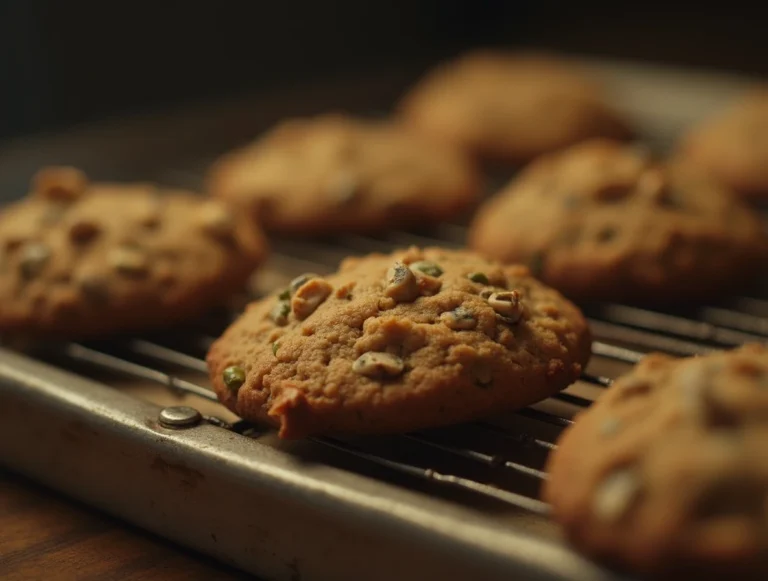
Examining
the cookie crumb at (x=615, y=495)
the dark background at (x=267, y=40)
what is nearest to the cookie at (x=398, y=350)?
the cookie crumb at (x=615, y=495)

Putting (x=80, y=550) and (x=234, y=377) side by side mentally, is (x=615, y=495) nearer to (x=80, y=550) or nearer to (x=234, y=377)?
(x=234, y=377)

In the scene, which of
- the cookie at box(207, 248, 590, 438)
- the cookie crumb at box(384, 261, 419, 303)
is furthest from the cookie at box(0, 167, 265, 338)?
the cookie crumb at box(384, 261, 419, 303)

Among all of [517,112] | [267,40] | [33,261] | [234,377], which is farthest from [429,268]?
[267,40]

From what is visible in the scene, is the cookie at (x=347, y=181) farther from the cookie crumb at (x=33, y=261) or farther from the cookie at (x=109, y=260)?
the cookie crumb at (x=33, y=261)

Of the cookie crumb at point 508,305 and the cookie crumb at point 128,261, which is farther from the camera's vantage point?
the cookie crumb at point 128,261

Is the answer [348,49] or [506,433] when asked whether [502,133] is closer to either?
[348,49]

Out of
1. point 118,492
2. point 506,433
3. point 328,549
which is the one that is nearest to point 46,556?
point 118,492
